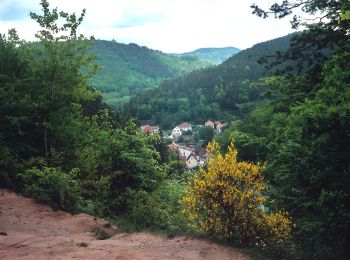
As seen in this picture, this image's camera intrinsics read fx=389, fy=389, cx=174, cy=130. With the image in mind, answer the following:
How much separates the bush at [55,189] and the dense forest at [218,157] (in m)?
0.04

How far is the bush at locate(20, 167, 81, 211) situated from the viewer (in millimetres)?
10773

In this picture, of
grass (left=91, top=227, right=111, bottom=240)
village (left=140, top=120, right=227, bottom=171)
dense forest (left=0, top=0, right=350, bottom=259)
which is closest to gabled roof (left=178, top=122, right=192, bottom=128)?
village (left=140, top=120, right=227, bottom=171)

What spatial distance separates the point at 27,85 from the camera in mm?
13125

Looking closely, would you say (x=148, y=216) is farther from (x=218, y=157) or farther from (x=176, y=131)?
(x=176, y=131)

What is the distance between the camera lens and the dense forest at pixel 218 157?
8031 mm

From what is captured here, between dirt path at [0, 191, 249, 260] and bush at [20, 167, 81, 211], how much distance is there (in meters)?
0.42

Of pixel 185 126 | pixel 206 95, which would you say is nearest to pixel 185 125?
pixel 185 126

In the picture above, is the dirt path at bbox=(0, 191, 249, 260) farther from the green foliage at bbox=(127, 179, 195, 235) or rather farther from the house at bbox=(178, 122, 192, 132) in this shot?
the house at bbox=(178, 122, 192, 132)

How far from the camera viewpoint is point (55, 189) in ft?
36.0

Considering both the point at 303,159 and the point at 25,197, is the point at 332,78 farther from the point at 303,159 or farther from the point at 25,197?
A: the point at 25,197

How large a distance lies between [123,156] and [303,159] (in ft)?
20.5

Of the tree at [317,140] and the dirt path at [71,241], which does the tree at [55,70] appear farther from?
the tree at [317,140]

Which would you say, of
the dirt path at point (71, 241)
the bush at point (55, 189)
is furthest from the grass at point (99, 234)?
the bush at point (55, 189)

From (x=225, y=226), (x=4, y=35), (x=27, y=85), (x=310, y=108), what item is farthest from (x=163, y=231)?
(x=4, y=35)
